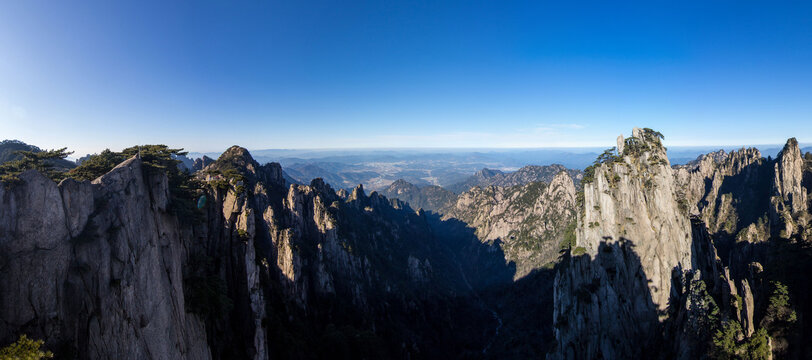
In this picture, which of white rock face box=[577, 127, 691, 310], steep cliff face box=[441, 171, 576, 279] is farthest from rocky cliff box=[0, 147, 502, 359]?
steep cliff face box=[441, 171, 576, 279]

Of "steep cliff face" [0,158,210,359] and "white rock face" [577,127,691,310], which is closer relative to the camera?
"steep cliff face" [0,158,210,359]

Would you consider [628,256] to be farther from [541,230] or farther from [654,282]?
[541,230]

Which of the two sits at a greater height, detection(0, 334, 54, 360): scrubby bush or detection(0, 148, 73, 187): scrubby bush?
detection(0, 148, 73, 187): scrubby bush

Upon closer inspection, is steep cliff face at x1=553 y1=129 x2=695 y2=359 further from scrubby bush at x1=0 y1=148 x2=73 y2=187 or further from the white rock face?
scrubby bush at x1=0 y1=148 x2=73 y2=187

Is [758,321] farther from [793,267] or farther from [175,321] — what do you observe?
[175,321]

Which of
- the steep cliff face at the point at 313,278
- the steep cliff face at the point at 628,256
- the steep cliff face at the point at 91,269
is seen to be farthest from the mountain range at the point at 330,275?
the steep cliff face at the point at 313,278

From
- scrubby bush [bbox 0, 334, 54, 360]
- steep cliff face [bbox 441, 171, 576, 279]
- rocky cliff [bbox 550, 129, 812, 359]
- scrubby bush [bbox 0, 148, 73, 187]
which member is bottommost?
steep cliff face [bbox 441, 171, 576, 279]

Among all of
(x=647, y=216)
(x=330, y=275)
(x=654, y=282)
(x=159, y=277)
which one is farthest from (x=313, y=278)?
(x=647, y=216)

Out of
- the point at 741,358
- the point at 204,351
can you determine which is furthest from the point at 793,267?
the point at 204,351

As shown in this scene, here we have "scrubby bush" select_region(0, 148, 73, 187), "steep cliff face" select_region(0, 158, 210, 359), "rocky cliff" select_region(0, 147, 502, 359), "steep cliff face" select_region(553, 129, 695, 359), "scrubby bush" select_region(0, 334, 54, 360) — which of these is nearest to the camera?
"scrubby bush" select_region(0, 334, 54, 360)
